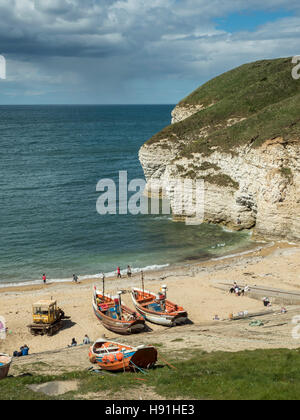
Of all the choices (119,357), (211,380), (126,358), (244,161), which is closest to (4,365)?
(119,357)

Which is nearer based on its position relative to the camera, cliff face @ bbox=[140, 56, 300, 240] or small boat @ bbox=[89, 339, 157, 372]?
small boat @ bbox=[89, 339, 157, 372]

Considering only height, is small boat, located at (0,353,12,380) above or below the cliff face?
below

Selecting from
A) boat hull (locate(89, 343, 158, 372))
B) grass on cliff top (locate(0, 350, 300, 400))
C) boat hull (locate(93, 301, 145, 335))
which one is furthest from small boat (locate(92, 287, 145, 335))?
boat hull (locate(89, 343, 158, 372))

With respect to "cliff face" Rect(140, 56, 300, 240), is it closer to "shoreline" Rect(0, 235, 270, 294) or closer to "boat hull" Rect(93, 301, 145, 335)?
"shoreline" Rect(0, 235, 270, 294)

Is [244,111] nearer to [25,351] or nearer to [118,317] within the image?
[118,317]

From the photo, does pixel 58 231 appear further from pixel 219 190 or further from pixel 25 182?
pixel 25 182
